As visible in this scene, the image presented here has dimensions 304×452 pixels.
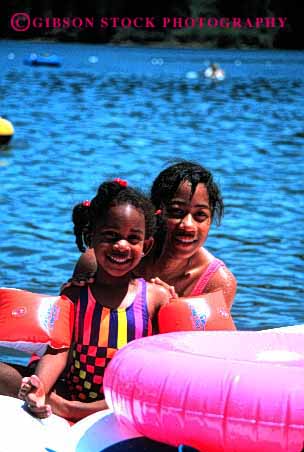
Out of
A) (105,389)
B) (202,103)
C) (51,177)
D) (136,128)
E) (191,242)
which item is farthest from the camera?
(202,103)

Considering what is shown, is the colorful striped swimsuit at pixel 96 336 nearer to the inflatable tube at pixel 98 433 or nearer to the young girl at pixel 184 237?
the inflatable tube at pixel 98 433

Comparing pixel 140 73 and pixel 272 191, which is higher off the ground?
pixel 272 191

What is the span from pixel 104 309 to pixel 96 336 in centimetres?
8

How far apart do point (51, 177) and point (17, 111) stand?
25.9ft

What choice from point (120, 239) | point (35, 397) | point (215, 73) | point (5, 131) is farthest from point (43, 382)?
point (215, 73)

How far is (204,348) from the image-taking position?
2820mm

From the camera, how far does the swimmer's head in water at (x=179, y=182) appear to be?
3436mm

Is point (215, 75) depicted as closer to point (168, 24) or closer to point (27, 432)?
point (27, 432)

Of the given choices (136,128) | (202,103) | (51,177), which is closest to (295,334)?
(51,177)

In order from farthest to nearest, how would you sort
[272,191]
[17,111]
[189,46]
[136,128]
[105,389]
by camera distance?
[189,46]
[17,111]
[136,128]
[272,191]
[105,389]

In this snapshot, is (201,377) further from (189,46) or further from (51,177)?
(189,46)

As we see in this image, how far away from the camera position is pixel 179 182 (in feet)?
11.3

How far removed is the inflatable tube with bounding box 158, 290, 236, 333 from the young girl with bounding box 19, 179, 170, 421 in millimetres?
52

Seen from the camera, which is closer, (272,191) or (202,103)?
(272,191)
